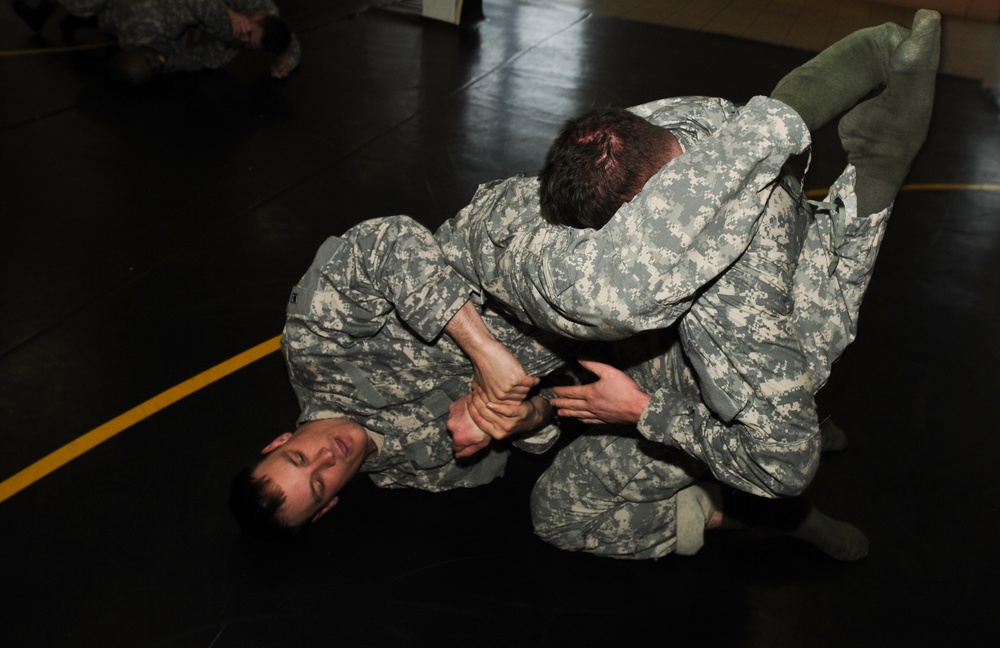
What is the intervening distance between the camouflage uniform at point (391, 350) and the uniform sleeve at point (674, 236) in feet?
2.45

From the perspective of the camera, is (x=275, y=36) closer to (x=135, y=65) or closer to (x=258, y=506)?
(x=135, y=65)

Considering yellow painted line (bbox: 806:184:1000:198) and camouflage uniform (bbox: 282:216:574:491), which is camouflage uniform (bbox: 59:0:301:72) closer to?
camouflage uniform (bbox: 282:216:574:491)

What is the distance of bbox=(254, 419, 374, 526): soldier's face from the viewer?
9.12 ft

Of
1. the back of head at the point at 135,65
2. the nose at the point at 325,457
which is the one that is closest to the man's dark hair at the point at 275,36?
the back of head at the point at 135,65

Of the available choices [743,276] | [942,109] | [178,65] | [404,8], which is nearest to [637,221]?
[743,276]

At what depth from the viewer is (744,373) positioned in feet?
6.68

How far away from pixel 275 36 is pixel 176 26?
694 millimetres

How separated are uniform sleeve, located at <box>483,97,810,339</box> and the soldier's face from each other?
116 cm

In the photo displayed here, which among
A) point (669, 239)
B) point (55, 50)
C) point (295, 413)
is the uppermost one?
point (669, 239)

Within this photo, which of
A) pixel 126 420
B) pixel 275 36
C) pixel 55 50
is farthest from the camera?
pixel 55 50

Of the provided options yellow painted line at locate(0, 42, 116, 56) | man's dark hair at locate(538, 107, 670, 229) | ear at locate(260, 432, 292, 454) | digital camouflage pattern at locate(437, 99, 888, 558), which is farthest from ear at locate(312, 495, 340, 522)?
yellow painted line at locate(0, 42, 116, 56)

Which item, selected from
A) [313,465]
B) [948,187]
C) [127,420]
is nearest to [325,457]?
[313,465]

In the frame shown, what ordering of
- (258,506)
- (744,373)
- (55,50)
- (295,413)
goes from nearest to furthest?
(744,373) → (258,506) → (295,413) → (55,50)

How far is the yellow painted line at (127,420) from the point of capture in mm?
2986
